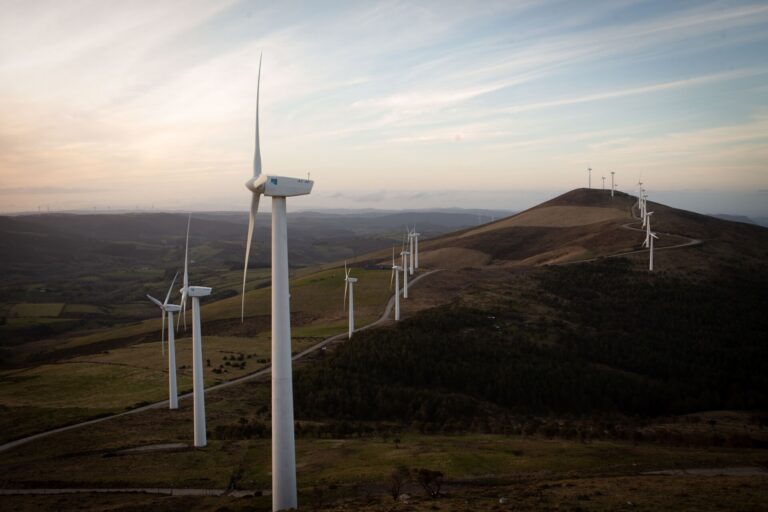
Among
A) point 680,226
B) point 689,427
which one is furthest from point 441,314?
point 680,226

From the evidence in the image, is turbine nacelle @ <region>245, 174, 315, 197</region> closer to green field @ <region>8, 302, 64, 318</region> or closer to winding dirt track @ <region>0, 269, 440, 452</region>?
winding dirt track @ <region>0, 269, 440, 452</region>

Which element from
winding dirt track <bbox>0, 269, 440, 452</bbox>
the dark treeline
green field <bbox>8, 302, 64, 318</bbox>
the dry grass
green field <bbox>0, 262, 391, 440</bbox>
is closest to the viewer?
winding dirt track <bbox>0, 269, 440, 452</bbox>

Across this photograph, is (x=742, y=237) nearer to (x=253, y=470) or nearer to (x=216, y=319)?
(x=216, y=319)

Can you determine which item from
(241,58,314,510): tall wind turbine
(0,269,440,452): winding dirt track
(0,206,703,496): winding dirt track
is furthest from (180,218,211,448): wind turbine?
(241,58,314,510): tall wind turbine

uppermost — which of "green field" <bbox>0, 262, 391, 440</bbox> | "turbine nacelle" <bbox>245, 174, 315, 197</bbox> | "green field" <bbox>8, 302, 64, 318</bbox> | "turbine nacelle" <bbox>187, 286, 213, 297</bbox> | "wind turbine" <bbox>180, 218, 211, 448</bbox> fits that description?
"turbine nacelle" <bbox>245, 174, 315, 197</bbox>

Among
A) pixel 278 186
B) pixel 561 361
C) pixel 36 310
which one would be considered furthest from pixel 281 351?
pixel 36 310

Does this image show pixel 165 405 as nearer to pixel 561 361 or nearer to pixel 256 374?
pixel 256 374

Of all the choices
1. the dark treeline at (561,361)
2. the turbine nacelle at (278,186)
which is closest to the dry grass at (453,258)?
the dark treeline at (561,361)
